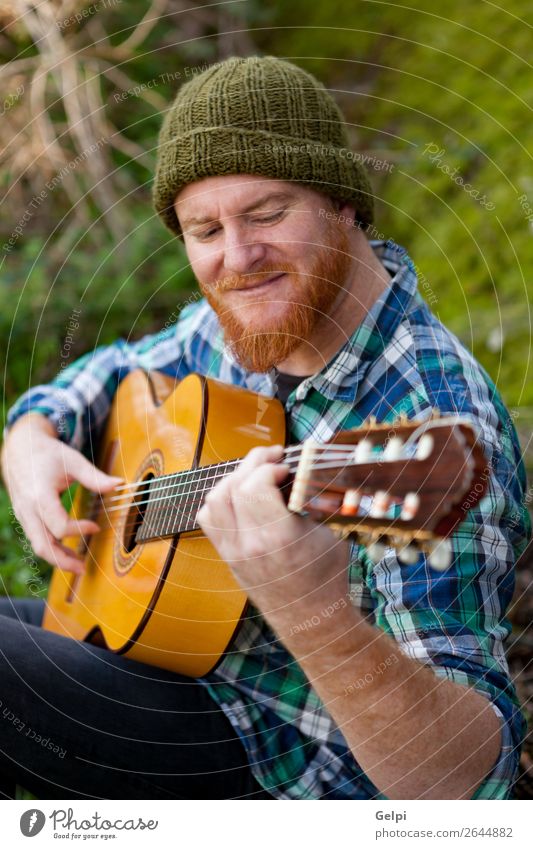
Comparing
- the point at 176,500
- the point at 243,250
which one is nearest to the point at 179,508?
the point at 176,500

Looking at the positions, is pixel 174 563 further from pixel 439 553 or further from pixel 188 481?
pixel 439 553

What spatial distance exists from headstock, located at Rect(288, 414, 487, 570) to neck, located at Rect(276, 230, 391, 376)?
0.37 metres

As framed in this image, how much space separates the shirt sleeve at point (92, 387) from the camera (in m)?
1.61

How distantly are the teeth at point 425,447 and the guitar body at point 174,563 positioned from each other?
0.39 metres

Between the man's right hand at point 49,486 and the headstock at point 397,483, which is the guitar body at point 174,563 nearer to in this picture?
the man's right hand at point 49,486

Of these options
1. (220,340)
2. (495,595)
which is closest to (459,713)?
(495,595)

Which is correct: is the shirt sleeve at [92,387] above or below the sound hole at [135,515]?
above

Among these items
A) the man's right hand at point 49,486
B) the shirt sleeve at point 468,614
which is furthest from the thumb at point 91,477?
the shirt sleeve at point 468,614

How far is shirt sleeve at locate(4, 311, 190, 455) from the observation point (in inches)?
63.2

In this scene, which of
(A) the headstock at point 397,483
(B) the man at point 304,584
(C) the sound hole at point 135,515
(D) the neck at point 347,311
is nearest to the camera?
(A) the headstock at point 397,483

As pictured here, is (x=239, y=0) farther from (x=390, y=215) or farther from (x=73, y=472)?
(x=73, y=472)

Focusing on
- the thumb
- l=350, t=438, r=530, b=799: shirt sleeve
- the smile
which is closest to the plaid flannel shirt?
l=350, t=438, r=530, b=799: shirt sleeve

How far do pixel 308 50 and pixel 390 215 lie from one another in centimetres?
83

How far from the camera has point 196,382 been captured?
1.30 meters
